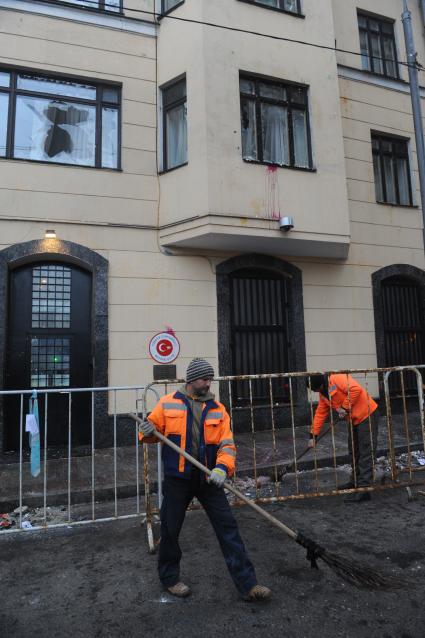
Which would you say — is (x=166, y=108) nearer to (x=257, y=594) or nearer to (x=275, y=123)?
(x=275, y=123)

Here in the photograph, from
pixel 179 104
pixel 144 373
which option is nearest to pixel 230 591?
pixel 144 373

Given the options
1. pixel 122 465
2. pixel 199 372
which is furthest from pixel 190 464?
pixel 122 465

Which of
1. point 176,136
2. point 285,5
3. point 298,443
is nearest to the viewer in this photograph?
point 298,443

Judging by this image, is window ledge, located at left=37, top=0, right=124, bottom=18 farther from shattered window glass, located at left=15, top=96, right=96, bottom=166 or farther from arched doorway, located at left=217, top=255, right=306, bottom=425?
arched doorway, located at left=217, top=255, right=306, bottom=425

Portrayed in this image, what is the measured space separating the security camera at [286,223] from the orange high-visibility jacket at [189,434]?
5.25 m

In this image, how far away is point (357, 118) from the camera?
1006 cm

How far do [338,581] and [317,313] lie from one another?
253 inches

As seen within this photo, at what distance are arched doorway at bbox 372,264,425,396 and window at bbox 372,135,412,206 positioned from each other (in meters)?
1.78

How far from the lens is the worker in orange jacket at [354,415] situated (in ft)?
17.1

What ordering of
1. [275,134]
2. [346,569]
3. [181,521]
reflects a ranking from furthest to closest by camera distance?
[275,134]
[181,521]
[346,569]

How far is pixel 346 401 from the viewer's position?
5309mm

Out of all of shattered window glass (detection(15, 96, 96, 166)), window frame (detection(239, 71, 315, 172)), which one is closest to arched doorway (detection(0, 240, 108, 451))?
shattered window glass (detection(15, 96, 96, 166))

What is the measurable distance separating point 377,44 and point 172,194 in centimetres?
707

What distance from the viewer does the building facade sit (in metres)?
7.72
